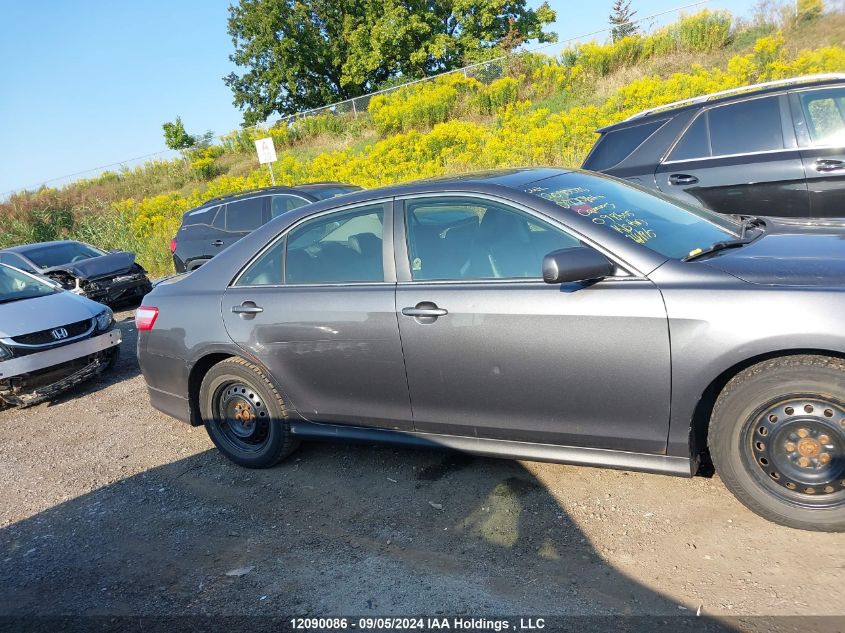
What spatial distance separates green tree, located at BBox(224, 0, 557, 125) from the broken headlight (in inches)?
1299

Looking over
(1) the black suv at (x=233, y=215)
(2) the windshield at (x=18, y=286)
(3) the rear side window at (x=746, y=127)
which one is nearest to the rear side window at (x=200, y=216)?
(1) the black suv at (x=233, y=215)

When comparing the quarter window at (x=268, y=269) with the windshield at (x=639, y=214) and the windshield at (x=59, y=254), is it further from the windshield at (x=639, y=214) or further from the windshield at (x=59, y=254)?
the windshield at (x=59, y=254)

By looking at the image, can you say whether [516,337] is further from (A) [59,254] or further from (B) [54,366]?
(A) [59,254]

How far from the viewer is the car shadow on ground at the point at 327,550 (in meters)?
2.71

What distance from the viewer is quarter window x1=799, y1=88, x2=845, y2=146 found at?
550 centimetres

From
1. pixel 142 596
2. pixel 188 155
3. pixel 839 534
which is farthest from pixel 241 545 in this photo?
pixel 188 155

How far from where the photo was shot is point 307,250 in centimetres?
399

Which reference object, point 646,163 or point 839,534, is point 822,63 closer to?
point 646,163

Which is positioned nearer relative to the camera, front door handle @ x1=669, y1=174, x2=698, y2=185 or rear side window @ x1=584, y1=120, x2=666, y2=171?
front door handle @ x1=669, y1=174, x2=698, y2=185

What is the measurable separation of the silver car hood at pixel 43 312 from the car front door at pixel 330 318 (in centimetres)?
343

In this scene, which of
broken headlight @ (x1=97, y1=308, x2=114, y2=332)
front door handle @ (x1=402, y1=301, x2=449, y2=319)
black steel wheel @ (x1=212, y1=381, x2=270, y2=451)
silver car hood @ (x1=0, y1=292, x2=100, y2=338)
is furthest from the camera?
broken headlight @ (x1=97, y1=308, x2=114, y2=332)

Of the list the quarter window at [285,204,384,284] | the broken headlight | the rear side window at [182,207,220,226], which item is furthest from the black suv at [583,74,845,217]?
the rear side window at [182,207,220,226]

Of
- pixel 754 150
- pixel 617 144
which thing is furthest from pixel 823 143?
pixel 617 144

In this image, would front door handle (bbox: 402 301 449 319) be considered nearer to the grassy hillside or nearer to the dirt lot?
the dirt lot
